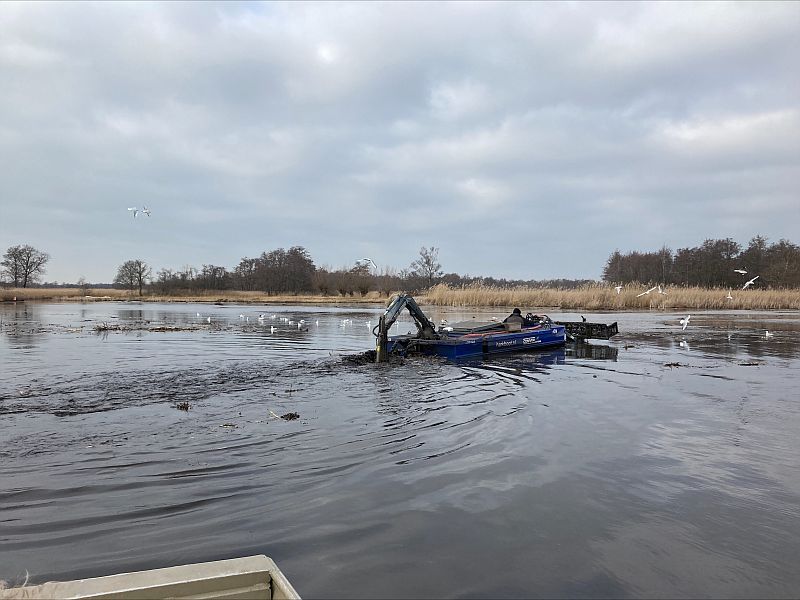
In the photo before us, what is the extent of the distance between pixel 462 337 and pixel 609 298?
31.7m

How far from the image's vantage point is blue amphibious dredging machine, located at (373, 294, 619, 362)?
14281 mm

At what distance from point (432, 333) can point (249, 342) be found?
7.61m

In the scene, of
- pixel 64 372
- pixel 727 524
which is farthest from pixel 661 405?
pixel 64 372

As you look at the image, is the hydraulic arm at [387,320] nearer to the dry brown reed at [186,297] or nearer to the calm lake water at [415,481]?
the calm lake water at [415,481]

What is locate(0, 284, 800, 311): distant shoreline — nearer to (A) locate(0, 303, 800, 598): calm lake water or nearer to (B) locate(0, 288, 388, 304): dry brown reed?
(B) locate(0, 288, 388, 304): dry brown reed

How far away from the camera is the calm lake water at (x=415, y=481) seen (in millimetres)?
3932

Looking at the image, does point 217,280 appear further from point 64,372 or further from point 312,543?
point 312,543

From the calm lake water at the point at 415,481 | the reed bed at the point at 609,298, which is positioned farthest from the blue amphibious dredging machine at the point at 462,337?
the reed bed at the point at 609,298

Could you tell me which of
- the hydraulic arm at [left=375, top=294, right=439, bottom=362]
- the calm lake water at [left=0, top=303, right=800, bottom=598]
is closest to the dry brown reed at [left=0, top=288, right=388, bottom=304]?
the hydraulic arm at [left=375, top=294, right=439, bottom=362]

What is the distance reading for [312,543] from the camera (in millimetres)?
4246

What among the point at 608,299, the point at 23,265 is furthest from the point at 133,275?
the point at 608,299

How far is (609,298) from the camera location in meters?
44.1

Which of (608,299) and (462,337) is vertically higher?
(608,299)

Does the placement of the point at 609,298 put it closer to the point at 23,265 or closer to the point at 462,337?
the point at 462,337
